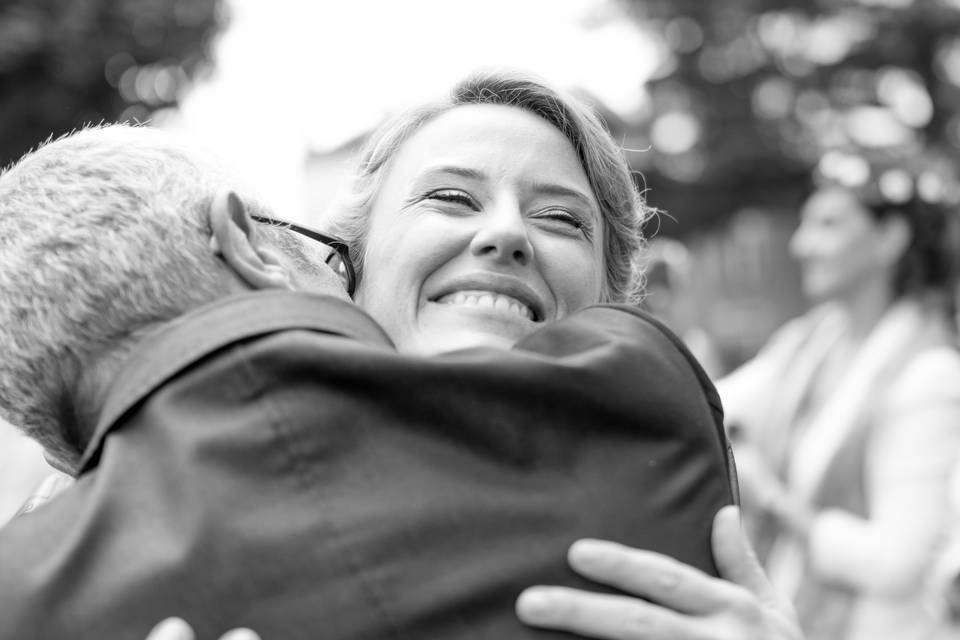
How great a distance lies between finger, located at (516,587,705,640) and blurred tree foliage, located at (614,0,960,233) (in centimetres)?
2384

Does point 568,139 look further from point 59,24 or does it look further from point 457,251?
point 59,24

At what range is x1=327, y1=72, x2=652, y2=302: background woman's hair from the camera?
2.88 meters

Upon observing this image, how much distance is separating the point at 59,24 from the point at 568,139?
49.1 ft

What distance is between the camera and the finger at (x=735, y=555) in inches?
71.9

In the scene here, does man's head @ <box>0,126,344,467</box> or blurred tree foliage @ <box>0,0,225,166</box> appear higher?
blurred tree foliage @ <box>0,0,225,166</box>

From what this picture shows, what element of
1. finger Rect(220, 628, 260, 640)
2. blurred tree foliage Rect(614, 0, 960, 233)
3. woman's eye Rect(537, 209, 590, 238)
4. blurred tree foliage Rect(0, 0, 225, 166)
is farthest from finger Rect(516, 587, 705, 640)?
blurred tree foliage Rect(614, 0, 960, 233)

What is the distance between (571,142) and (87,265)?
1371 mm

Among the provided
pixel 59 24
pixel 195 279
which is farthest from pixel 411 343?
pixel 59 24

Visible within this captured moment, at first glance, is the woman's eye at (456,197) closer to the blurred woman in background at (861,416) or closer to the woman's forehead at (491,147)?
the woman's forehead at (491,147)

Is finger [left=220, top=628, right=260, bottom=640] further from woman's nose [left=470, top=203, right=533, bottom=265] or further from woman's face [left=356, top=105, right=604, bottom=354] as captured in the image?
woman's nose [left=470, top=203, right=533, bottom=265]

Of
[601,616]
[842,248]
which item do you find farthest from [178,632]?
[842,248]

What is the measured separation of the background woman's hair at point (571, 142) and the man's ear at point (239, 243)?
93cm

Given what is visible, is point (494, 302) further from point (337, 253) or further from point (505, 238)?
point (337, 253)

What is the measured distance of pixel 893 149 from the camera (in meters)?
5.50
